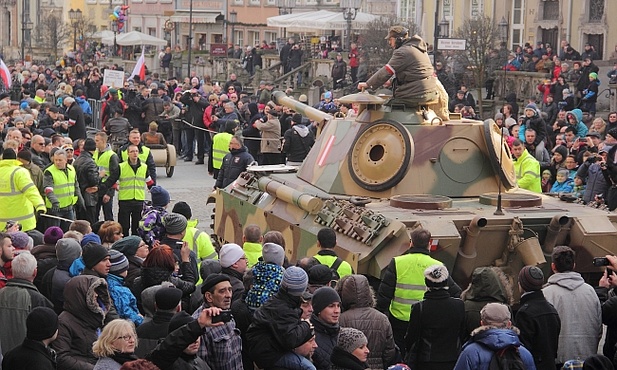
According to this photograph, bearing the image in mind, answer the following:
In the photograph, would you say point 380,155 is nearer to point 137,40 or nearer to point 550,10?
point 550,10

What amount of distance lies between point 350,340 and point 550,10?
3137 centimetres

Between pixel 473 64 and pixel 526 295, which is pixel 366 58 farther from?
pixel 526 295

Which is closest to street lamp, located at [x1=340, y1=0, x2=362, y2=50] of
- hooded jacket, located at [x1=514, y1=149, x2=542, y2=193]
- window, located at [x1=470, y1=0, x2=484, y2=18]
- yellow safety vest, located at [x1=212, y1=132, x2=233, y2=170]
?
window, located at [x1=470, y1=0, x2=484, y2=18]

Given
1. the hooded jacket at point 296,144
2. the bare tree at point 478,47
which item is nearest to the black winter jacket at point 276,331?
the hooded jacket at point 296,144

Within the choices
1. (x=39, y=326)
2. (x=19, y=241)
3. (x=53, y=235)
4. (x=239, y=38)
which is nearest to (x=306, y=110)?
(x=53, y=235)

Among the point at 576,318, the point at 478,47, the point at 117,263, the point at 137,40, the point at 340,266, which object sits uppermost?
the point at 478,47

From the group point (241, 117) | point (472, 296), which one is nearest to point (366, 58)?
point (241, 117)

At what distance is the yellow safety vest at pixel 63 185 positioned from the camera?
16469 mm

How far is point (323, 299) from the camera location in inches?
360

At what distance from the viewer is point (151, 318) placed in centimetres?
934

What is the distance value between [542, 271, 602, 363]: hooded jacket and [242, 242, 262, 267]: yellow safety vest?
2910 mm

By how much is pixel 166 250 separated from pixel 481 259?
3917 mm

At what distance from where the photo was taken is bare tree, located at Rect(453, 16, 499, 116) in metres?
31.6

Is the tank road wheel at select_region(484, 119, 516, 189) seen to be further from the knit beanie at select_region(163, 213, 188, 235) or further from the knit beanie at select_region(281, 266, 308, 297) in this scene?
the knit beanie at select_region(281, 266, 308, 297)
